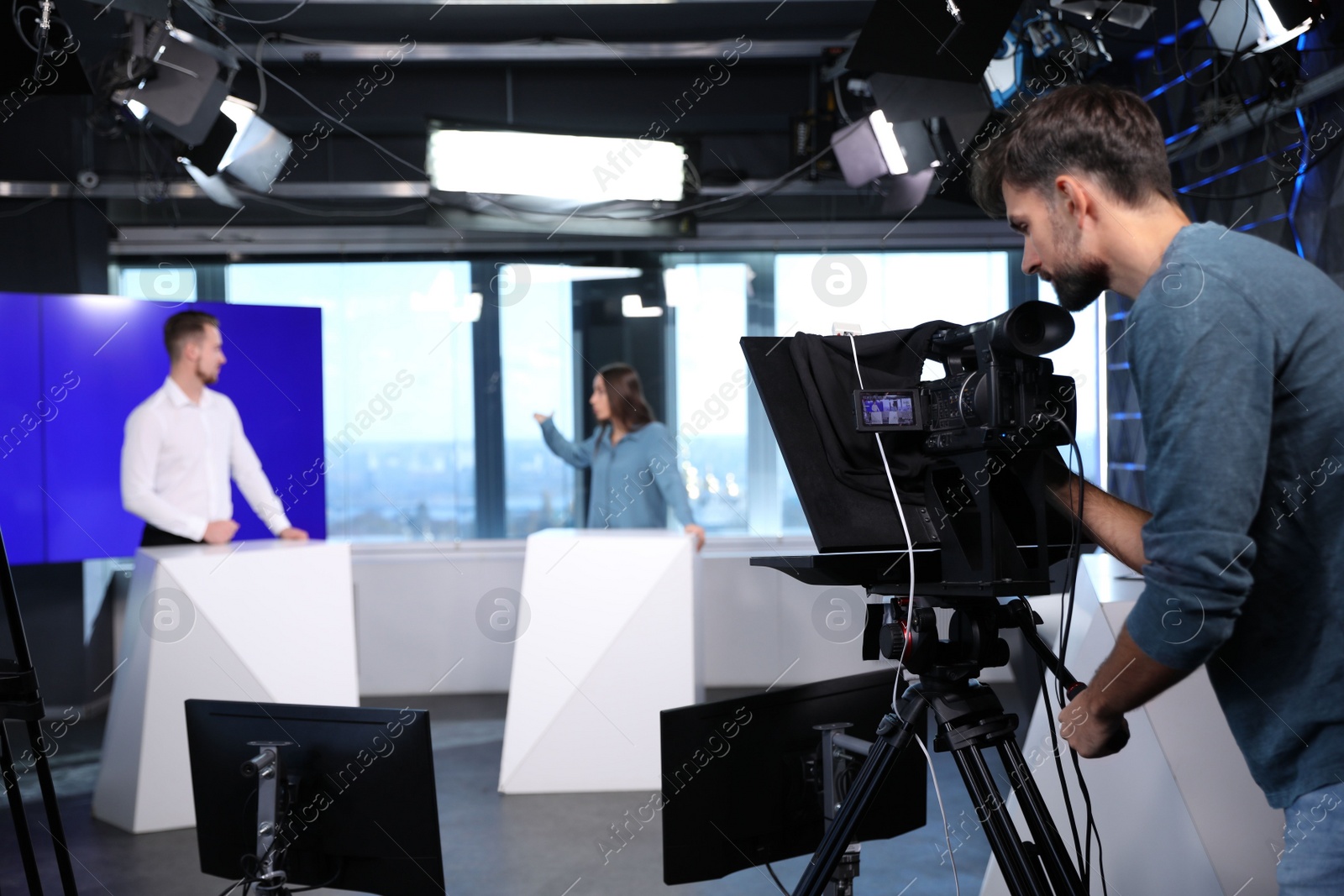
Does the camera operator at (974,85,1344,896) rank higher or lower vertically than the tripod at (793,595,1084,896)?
higher

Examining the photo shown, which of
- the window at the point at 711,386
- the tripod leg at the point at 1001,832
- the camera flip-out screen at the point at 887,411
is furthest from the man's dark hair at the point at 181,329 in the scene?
the tripod leg at the point at 1001,832

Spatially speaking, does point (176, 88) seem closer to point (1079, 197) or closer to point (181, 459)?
point (181, 459)

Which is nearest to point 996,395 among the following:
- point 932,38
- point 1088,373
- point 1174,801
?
point 1174,801

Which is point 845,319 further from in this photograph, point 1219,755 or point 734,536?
point 1219,755

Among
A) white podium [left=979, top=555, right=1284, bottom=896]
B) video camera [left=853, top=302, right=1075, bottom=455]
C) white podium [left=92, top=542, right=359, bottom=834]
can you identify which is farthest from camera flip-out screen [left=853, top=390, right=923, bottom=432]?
white podium [left=92, top=542, right=359, bottom=834]

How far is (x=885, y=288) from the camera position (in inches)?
220

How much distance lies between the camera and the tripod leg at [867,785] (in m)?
1.36

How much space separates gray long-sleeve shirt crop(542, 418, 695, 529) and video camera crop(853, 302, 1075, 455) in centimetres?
323

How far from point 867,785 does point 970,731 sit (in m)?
0.17

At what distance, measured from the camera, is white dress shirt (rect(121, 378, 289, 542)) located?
3715mm

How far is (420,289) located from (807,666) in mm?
3004

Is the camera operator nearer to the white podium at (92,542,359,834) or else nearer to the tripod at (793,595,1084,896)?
the tripod at (793,595,1084,896)

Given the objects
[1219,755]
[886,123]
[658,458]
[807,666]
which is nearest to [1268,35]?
Answer: [886,123]

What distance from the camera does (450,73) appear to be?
4770 mm
